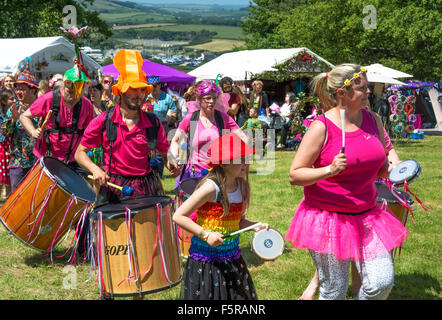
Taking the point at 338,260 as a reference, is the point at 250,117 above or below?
below

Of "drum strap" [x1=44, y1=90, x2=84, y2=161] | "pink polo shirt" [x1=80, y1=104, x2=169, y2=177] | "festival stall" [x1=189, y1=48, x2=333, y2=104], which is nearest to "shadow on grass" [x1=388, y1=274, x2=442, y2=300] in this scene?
"pink polo shirt" [x1=80, y1=104, x2=169, y2=177]

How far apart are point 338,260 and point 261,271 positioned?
6.65ft

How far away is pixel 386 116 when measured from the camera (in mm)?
17641

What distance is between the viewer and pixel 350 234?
3160 mm

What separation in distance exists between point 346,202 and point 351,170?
0.21 meters

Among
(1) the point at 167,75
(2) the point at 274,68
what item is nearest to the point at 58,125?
(1) the point at 167,75

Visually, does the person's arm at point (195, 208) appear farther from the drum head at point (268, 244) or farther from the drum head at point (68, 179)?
the drum head at point (68, 179)

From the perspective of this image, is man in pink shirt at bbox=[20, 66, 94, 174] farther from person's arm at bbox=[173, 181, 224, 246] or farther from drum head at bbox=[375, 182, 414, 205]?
drum head at bbox=[375, 182, 414, 205]

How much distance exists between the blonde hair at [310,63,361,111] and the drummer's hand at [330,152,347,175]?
525 mm

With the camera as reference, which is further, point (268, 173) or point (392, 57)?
point (392, 57)

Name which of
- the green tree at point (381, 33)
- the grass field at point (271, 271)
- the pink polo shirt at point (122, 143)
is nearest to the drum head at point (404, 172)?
the grass field at point (271, 271)

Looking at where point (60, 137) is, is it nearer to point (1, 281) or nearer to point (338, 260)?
point (1, 281)

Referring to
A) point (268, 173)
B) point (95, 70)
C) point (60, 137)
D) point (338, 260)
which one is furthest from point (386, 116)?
point (338, 260)

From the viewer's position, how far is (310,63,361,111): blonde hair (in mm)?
3260
